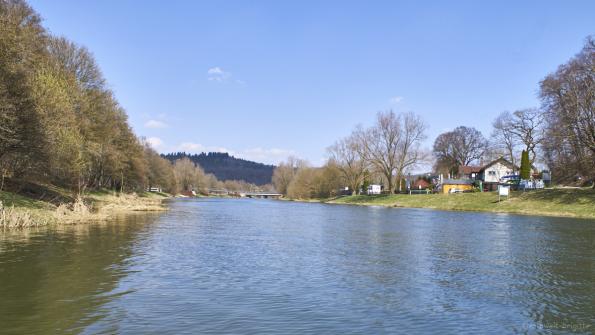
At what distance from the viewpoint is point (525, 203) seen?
7181cm

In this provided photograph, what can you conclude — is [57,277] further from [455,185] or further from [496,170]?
[496,170]

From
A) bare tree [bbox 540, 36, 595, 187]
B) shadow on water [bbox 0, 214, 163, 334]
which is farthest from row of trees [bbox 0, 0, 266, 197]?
bare tree [bbox 540, 36, 595, 187]

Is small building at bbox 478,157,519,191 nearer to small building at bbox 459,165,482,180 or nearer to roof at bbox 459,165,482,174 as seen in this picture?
small building at bbox 459,165,482,180

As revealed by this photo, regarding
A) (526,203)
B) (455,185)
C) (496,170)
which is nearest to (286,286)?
(526,203)

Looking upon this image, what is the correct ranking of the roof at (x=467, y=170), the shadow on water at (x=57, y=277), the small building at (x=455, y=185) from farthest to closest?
the roof at (x=467, y=170) → the small building at (x=455, y=185) → the shadow on water at (x=57, y=277)

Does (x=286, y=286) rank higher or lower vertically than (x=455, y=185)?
lower

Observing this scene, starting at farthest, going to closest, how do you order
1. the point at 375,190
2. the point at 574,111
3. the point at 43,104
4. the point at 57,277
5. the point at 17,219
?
the point at 375,190, the point at 574,111, the point at 43,104, the point at 17,219, the point at 57,277

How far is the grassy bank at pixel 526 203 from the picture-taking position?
209 feet

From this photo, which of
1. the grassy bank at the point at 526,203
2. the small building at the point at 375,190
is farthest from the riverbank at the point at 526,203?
the small building at the point at 375,190

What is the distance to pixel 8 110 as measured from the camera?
31484 mm

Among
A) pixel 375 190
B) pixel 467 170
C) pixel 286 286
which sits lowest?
pixel 286 286

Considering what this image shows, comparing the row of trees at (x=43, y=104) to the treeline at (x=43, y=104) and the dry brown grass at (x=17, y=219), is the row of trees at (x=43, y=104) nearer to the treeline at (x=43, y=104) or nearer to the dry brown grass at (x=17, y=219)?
the treeline at (x=43, y=104)

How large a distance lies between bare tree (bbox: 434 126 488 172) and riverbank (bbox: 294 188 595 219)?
234ft

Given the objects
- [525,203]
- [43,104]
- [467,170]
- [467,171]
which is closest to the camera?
[43,104]
